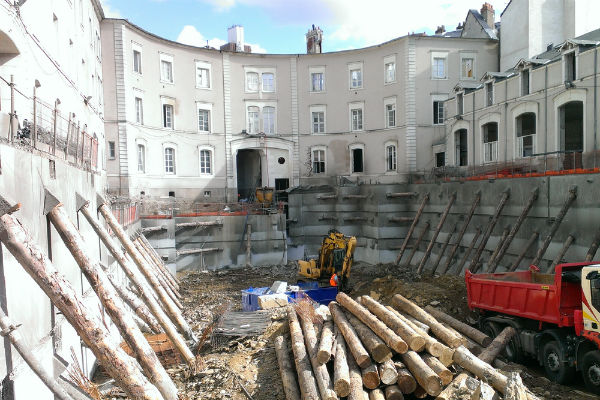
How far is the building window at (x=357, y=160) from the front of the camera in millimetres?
35719

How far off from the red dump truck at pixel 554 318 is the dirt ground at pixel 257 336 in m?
0.53

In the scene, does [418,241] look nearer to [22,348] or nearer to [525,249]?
[525,249]

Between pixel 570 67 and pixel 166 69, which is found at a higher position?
pixel 166 69

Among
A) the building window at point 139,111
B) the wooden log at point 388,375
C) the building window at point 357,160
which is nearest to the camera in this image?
the wooden log at point 388,375

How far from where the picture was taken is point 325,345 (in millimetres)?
9555

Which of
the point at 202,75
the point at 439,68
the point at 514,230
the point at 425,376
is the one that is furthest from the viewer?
the point at 202,75

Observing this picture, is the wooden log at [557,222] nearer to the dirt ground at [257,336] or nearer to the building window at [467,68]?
the dirt ground at [257,336]

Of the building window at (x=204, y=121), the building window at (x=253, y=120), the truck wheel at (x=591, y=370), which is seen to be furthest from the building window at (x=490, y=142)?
the building window at (x=204, y=121)

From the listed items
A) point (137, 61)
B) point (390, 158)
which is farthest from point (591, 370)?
point (137, 61)

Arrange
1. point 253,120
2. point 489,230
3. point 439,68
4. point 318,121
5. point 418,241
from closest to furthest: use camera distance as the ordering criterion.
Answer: point 489,230 < point 418,241 < point 439,68 < point 253,120 < point 318,121

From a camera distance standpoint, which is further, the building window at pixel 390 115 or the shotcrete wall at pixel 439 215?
the building window at pixel 390 115

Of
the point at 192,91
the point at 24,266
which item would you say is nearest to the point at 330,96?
the point at 192,91

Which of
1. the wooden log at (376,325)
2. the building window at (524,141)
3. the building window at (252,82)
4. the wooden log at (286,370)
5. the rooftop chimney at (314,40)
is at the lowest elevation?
the wooden log at (286,370)

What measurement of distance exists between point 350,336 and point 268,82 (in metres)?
28.6
